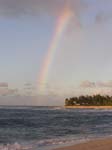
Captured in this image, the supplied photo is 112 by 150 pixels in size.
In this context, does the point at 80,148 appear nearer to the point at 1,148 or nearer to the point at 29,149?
the point at 29,149

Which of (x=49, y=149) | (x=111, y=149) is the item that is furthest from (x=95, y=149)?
(x=49, y=149)

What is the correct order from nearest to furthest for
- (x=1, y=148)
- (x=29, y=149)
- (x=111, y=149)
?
(x=111, y=149) < (x=29, y=149) < (x=1, y=148)

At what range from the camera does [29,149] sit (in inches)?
785

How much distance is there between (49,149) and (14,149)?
7.35ft

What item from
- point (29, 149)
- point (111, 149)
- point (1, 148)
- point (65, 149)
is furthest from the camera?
point (1, 148)

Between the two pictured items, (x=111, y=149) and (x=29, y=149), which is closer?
(x=111, y=149)

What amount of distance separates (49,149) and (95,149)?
9.65 feet

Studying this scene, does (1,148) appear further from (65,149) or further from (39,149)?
(65,149)

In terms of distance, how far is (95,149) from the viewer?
17.8 meters

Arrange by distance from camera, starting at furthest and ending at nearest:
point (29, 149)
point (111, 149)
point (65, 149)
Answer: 1. point (29, 149)
2. point (65, 149)
3. point (111, 149)

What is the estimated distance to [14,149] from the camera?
20.5 metres

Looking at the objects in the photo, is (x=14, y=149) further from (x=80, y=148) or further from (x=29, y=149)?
(x=80, y=148)

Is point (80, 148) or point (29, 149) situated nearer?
point (80, 148)

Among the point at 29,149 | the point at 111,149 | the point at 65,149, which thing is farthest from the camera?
the point at 29,149
